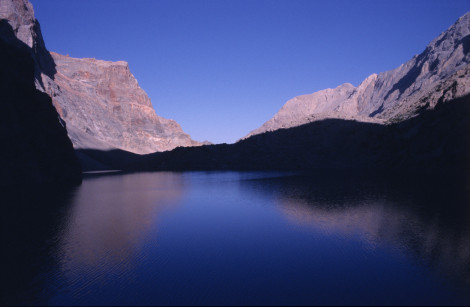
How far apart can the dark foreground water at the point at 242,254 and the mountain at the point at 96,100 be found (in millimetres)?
89626

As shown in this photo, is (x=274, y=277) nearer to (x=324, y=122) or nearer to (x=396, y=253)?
(x=396, y=253)

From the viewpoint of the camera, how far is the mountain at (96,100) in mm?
98363

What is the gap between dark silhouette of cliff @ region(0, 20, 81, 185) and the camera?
3950cm

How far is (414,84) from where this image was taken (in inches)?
4478

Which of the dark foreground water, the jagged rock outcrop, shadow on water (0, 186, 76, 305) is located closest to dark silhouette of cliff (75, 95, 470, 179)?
the jagged rock outcrop

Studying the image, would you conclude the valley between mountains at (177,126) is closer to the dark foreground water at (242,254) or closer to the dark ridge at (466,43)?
the dark ridge at (466,43)

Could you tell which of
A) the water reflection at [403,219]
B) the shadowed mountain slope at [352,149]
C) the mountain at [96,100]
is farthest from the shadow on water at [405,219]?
the mountain at [96,100]

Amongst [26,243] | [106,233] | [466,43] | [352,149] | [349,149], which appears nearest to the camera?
[26,243]

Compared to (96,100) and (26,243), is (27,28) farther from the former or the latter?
(26,243)

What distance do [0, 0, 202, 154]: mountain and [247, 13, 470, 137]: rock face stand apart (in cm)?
6595

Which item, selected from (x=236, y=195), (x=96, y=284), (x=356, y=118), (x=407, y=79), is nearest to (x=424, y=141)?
(x=356, y=118)

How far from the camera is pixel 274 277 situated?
33.8 feet

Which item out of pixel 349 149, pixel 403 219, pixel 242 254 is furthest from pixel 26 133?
pixel 349 149

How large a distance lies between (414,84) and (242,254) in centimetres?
12422
